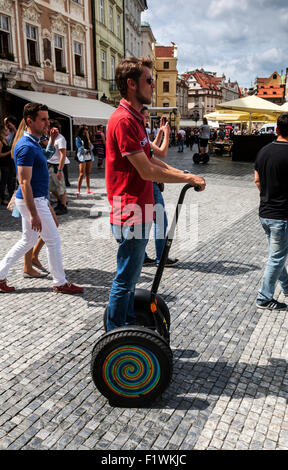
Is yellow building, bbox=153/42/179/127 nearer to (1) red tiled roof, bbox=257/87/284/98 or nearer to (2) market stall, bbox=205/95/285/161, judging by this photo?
(2) market stall, bbox=205/95/285/161

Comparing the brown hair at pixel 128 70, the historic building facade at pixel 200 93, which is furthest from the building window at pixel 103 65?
the historic building facade at pixel 200 93

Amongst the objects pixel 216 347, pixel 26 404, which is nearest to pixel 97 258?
pixel 216 347

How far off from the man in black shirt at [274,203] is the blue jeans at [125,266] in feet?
5.54

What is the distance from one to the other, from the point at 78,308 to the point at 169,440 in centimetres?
187

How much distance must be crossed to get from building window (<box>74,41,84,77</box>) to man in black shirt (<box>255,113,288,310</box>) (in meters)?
22.6

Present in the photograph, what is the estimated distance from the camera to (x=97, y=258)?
5.42 meters

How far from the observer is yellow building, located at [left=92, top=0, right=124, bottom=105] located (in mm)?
25641

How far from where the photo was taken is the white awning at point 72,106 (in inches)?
719

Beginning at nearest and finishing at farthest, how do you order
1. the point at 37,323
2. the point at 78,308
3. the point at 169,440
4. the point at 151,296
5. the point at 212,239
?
the point at 169,440, the point at 151,296, the point at 37,323, the point at 78,308, the point at 212,239

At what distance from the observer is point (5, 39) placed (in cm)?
1789

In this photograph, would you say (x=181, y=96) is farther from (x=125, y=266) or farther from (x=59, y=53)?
(x=125, y=266)

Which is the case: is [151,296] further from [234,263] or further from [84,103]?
[84,103]

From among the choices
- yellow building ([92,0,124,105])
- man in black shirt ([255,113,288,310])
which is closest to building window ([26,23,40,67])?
yellow building ([92,0,124,105])

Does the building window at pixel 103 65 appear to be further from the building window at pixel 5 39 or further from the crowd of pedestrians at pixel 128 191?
the crowd of pedestrians at pixel 128 191
